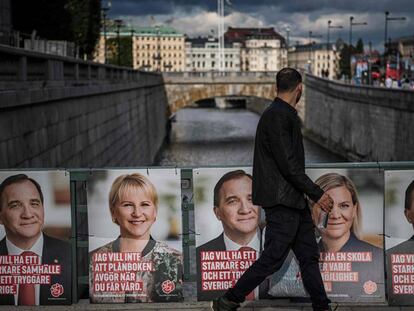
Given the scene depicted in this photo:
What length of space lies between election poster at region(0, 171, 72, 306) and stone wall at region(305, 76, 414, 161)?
2742cm

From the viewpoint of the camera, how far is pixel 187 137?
6875cm

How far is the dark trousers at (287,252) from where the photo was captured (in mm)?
6137

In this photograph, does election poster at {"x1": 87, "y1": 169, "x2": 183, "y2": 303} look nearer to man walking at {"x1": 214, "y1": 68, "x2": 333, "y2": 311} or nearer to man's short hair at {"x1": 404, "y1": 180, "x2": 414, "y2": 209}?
man walking at {"x1": 214, "y1": 68, "x2": 333, "y2": 311}

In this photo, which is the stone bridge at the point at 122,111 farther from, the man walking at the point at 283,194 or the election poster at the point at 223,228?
the man walking at the point at 283,194

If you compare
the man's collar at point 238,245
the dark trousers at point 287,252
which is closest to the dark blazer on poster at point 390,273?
the dark trousers at point 287,252

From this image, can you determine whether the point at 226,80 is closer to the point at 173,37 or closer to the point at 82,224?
the point at 82,224

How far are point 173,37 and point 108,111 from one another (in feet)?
577

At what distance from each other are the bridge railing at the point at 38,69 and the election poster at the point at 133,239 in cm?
491

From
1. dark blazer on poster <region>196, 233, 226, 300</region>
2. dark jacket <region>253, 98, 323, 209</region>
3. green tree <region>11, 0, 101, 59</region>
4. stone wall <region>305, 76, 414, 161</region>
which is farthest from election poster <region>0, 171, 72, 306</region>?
green tree <region>11, 0, 101, 59</region>

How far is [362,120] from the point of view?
4588 cm

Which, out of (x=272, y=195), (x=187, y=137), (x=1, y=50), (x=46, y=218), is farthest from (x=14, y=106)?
(x=187, y=137)

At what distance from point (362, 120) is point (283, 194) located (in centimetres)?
4083

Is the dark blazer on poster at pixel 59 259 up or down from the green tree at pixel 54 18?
down

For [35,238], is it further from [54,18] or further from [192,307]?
[54,18]
